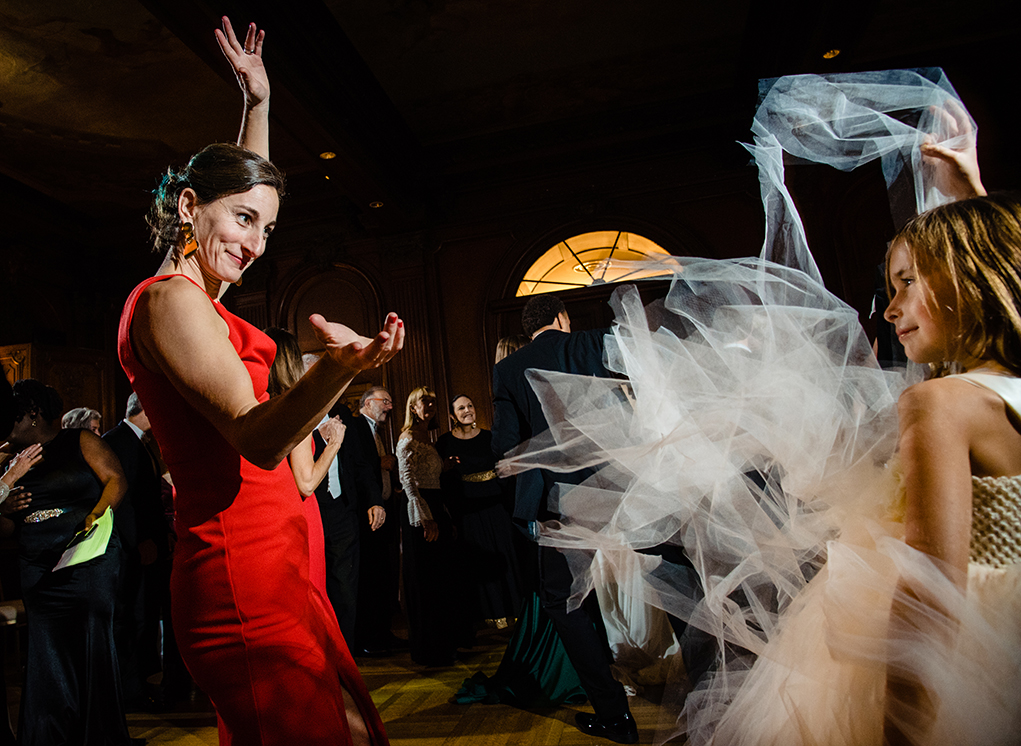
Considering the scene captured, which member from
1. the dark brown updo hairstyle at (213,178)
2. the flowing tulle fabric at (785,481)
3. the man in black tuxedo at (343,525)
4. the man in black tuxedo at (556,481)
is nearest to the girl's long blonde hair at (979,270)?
the flowing tulle fabric at (785,481)

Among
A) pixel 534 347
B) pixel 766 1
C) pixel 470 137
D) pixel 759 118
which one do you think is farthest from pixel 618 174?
pixel 759 118

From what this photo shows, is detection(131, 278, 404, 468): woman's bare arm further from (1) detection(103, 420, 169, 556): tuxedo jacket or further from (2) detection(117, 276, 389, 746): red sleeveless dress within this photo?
(1) detection(103, 420, 169, 556): tuxedo jacket

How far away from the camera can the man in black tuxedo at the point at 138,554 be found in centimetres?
338

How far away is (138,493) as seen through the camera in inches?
134

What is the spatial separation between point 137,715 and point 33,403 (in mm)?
1850

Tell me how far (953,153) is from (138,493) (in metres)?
3.82

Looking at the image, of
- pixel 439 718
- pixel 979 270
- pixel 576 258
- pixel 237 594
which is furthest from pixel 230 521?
pixel 576 258

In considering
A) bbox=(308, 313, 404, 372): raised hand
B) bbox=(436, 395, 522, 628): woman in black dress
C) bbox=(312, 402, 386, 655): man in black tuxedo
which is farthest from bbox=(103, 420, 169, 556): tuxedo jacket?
bbox=(308, 313, 404, 372): raised hand

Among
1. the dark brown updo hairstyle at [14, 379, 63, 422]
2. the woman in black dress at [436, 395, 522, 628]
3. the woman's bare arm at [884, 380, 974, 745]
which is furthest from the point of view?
the woman in black dress at [436, 395, 522, 628]

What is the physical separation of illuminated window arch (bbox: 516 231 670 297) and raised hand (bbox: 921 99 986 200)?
566 centimetres

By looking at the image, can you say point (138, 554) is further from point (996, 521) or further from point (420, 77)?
point (420, 77)

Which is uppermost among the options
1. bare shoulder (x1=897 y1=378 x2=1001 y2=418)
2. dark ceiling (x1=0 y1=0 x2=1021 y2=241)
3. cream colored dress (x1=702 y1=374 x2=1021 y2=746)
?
dark ceiling (x1=0 y1=0 x2=1021 y2=241)

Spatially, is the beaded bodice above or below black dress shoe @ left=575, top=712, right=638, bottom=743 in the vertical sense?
above

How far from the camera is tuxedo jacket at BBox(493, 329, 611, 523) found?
8.28 ft
